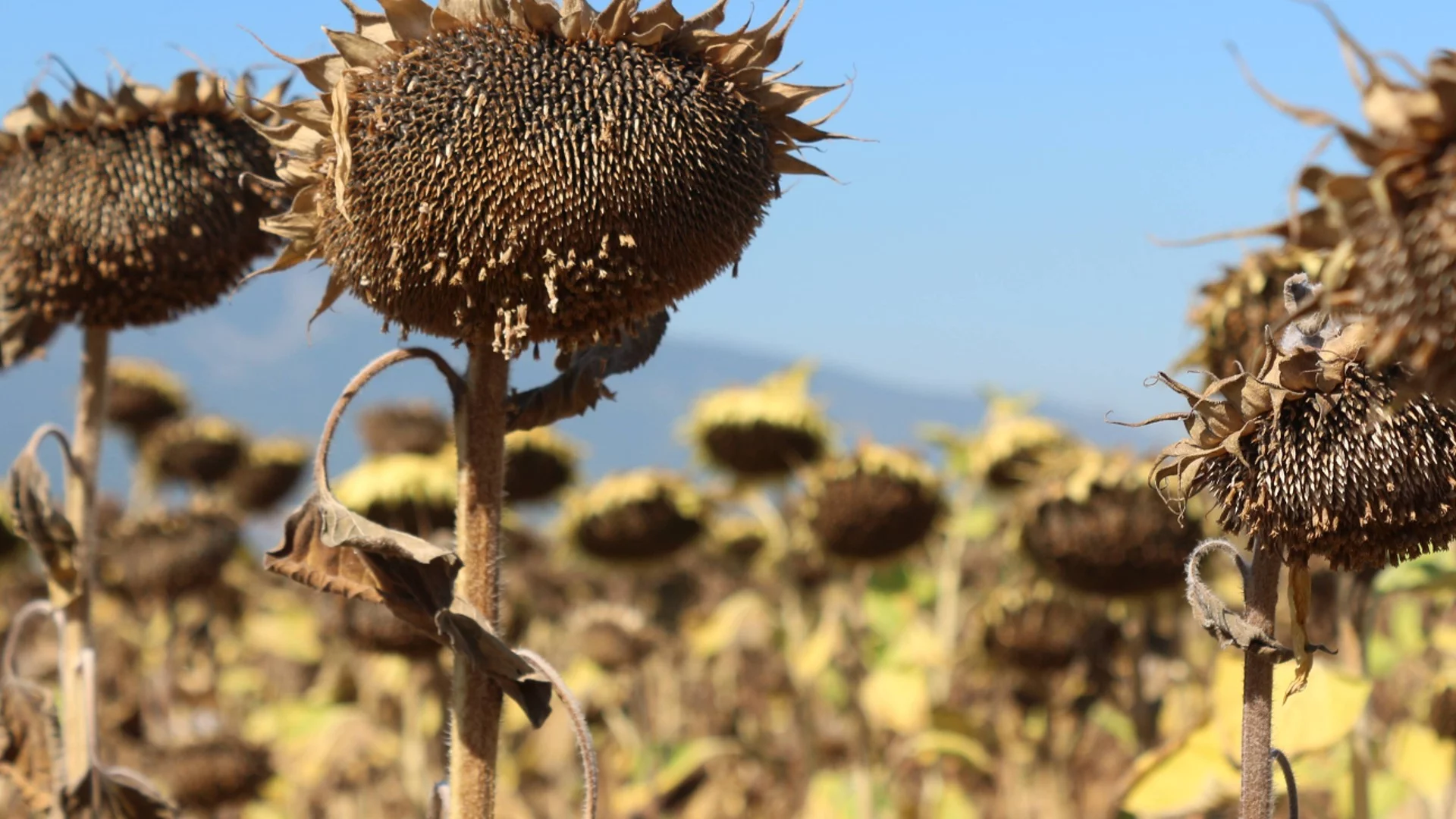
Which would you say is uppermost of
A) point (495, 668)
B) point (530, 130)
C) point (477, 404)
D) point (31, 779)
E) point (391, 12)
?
point (391, 12)

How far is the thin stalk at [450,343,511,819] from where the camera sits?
8.52 feet

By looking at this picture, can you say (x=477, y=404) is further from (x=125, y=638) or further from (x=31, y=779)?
(x=125, y=638)

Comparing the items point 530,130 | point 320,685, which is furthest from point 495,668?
point 320,685

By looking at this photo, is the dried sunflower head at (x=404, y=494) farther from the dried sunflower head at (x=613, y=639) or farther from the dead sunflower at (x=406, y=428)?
the dead sunflower at (x=406, y=428)

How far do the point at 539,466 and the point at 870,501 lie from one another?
242cm

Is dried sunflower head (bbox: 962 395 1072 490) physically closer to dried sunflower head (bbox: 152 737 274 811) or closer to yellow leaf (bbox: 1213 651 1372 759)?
yellow leaf (bbox: 1213 651 1372 759)

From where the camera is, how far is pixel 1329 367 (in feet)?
7.16

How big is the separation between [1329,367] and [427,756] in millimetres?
7085

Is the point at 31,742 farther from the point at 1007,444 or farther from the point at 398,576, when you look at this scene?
the point at 1007,444

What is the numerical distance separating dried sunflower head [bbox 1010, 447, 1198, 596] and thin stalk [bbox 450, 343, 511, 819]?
3.30 metres

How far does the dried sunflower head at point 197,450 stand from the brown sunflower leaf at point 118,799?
7261 millimetres

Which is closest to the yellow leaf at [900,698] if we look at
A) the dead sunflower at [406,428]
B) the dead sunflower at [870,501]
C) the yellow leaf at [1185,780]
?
the dead sunflower at [870,501]

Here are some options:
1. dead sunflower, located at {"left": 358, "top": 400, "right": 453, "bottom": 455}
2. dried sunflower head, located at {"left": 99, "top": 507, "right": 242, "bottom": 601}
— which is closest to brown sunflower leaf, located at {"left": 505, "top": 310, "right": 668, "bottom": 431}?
dried sunflower head, located at {"left": 99, "top": 507, "right": 242, "bottom": 601}

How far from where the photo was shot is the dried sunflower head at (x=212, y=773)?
6.00m
